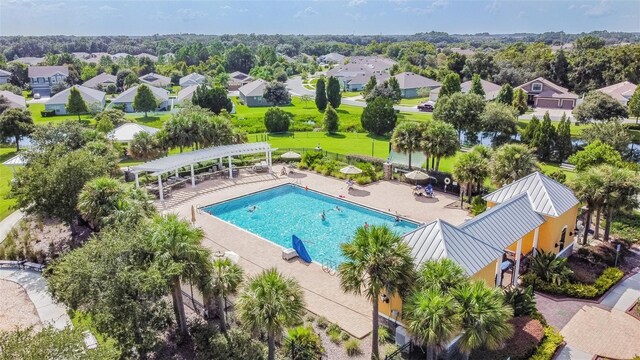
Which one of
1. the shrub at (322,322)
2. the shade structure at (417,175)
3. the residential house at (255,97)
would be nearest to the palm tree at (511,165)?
the shade structure at (417,175)

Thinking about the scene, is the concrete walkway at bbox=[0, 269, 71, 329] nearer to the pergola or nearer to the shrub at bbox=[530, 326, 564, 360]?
the pergola

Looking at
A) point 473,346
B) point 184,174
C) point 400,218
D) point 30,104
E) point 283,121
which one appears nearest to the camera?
point 473,346

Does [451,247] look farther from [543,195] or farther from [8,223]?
[8,223]

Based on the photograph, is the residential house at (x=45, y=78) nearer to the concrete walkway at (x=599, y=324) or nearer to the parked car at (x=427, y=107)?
the parked car at (x=427, y=107)

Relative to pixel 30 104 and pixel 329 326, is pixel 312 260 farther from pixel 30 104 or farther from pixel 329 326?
pixel 30 104

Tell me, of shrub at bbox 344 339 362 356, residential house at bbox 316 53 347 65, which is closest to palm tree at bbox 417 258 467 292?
shrub at bbox 344 339 362 356

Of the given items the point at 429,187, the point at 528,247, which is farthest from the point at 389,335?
the point at 429,187
